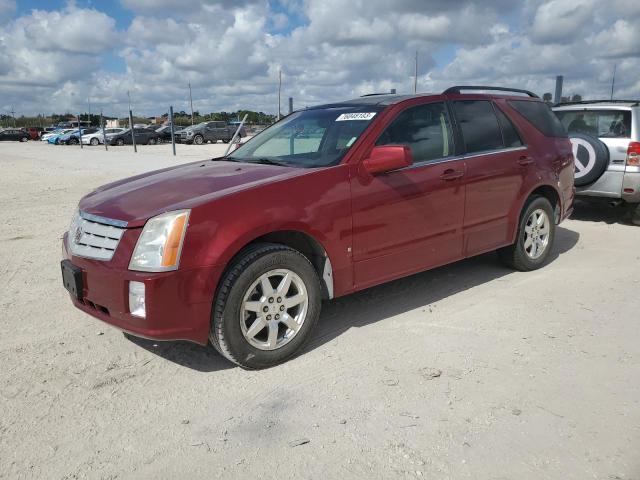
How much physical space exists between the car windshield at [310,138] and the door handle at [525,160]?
1.68m

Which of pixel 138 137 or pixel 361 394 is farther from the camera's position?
pixel 138 137

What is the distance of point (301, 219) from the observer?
3.51 m

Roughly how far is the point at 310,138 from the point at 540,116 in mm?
2635

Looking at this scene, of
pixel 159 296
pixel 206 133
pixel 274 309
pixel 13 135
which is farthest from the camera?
pixel 13 135

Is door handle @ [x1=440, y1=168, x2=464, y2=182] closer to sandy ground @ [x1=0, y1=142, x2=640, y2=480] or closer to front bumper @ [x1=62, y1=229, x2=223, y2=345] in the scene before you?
sandy ground @ [x1=0, y1=142, x2=640, y2=480]

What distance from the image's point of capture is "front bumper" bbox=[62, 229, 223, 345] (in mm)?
3084

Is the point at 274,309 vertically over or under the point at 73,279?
under

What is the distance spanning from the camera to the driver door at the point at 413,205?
3.88 metres

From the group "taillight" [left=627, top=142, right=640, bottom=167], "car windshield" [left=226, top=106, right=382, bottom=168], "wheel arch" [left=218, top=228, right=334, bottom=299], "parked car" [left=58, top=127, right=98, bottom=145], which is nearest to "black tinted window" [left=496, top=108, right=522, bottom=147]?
"car windshield" [left=226, top=106, right=382, bottom=168]

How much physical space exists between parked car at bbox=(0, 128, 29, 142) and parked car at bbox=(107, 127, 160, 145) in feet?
61.5

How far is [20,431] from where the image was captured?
2.85 m

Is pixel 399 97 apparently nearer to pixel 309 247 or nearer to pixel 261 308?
pixel 309 247

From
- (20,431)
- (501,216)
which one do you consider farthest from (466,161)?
(20,431)

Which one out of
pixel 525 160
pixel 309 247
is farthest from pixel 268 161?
pixel 525 160
